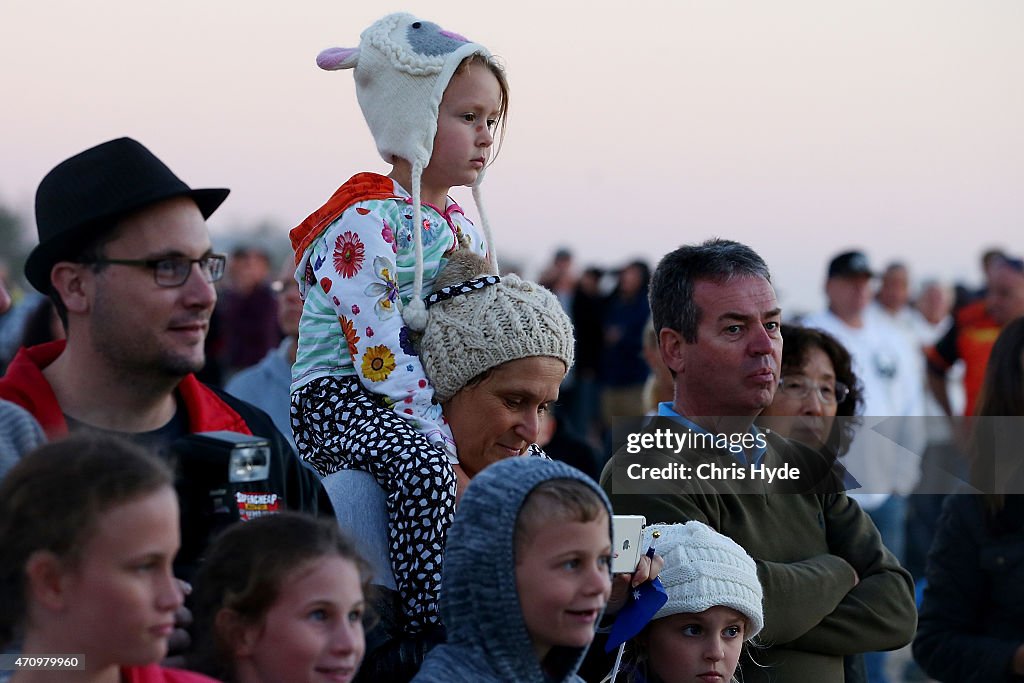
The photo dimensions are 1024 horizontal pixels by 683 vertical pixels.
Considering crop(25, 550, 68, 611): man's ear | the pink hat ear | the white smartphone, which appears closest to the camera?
crop(25, 550, 68, 611): man's ear

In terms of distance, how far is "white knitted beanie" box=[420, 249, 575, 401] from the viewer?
3879 millimetres

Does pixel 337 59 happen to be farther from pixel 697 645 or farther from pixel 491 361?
pixel 697 645

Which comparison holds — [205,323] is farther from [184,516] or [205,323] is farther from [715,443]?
[715,443]

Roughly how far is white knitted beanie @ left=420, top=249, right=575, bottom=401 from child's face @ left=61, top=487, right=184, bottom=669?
1.47 m

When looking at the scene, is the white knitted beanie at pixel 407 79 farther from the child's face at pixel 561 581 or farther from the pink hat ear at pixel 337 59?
the child's face at pixel 561 581

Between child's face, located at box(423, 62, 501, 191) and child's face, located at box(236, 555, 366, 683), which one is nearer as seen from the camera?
child's face, located at box(236, 555, 366, 683)

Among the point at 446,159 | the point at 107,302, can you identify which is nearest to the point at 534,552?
the point at 107,302

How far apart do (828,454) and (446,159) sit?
174cm

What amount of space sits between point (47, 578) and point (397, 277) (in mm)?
1699

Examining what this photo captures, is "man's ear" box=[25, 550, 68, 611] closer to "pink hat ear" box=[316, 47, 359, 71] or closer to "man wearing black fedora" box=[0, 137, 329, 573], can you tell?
"man wearing black fedora" box=[0, 137, 329, 573]

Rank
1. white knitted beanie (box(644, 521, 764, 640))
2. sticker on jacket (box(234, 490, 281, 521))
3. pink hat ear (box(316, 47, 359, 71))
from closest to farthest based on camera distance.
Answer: sticker on jacket (box(234, 490, 281, 521)) < white knitted beanie (box(644, 521, 764, 640)) < pink hat ear (box(316, 47, 359, 71))

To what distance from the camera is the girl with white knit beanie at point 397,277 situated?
3.67 metres

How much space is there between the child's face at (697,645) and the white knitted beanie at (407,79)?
1100 mm

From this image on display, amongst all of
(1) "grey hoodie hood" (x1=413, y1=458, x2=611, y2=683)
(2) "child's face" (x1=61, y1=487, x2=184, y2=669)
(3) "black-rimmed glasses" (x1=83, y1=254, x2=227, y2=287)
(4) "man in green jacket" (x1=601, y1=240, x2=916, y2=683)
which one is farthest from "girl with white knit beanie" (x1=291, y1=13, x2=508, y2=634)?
(2) "child's face" (x1=61, y1=487, x2=184, y2=669)
